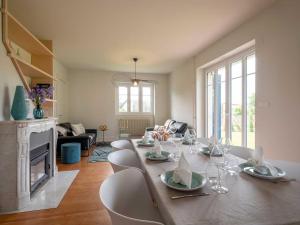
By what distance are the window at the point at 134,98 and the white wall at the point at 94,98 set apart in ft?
0.88

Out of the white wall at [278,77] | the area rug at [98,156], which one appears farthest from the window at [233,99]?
the area rug at [98,156]

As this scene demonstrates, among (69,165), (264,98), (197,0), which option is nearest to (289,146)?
(264,98)

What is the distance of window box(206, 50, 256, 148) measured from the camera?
320 cm

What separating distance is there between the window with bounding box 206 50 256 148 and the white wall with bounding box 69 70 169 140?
11.6 ft

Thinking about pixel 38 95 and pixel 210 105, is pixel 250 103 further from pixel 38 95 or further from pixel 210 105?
pixel 38 95

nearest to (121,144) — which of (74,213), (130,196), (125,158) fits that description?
(125,158)

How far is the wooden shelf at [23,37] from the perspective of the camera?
2.19m

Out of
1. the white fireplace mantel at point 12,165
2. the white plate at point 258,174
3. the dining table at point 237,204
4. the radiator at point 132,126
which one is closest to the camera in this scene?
the dining table at point 237,204

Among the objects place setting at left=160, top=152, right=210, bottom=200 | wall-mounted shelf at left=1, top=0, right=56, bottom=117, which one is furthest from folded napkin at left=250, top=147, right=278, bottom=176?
wall-mounted shelf at left=1, top=0, right=56, bottom=117

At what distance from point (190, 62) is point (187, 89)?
777 millimetres

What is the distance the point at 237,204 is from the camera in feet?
2.76

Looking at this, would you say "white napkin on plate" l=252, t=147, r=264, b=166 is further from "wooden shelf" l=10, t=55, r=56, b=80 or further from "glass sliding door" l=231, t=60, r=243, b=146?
"wooden shelf" l=10, t=55, r=56, b=80

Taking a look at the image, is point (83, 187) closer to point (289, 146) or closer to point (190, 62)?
point (289, 146)

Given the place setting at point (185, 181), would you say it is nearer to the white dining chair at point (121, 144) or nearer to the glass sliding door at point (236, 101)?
the white dining chair at point (121, 144)
